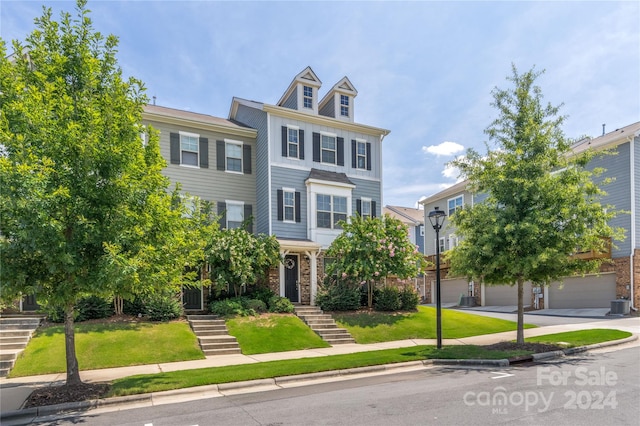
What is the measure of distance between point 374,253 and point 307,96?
8960 millimetres

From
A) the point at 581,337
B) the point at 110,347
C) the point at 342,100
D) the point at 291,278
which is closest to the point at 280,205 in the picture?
the point at 291,278

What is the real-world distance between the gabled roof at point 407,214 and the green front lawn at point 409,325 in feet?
86.7

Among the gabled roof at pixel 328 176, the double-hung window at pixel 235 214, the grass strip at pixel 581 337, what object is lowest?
the grass strip at pixel 581 337

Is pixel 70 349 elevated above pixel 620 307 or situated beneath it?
elevated above

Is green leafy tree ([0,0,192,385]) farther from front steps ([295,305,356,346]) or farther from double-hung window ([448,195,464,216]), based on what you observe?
double-hung window ([448,195,464,216])

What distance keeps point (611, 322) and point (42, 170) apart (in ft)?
68.0

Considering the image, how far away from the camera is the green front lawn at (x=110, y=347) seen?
1138cm

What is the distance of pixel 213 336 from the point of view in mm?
14336

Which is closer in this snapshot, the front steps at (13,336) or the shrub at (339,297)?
the front steps at (13,336)

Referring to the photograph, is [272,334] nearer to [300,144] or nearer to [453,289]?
[300,144]

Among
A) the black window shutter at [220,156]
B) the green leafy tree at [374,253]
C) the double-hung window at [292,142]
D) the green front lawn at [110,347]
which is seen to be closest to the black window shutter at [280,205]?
the double-hung window at [292,142]

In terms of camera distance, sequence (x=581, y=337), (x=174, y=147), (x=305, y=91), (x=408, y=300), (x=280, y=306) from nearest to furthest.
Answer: (x=581, y=337) < (x=280, y=306) < (x=408, y=300) < (x=174, y=147) < (x=305, y=91)

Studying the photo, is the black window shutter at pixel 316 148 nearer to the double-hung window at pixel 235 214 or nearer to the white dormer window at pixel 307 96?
the white dormer window at pixel 307 96

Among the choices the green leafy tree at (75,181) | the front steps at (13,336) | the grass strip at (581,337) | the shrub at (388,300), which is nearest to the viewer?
the green leafy tree at (75,181)
